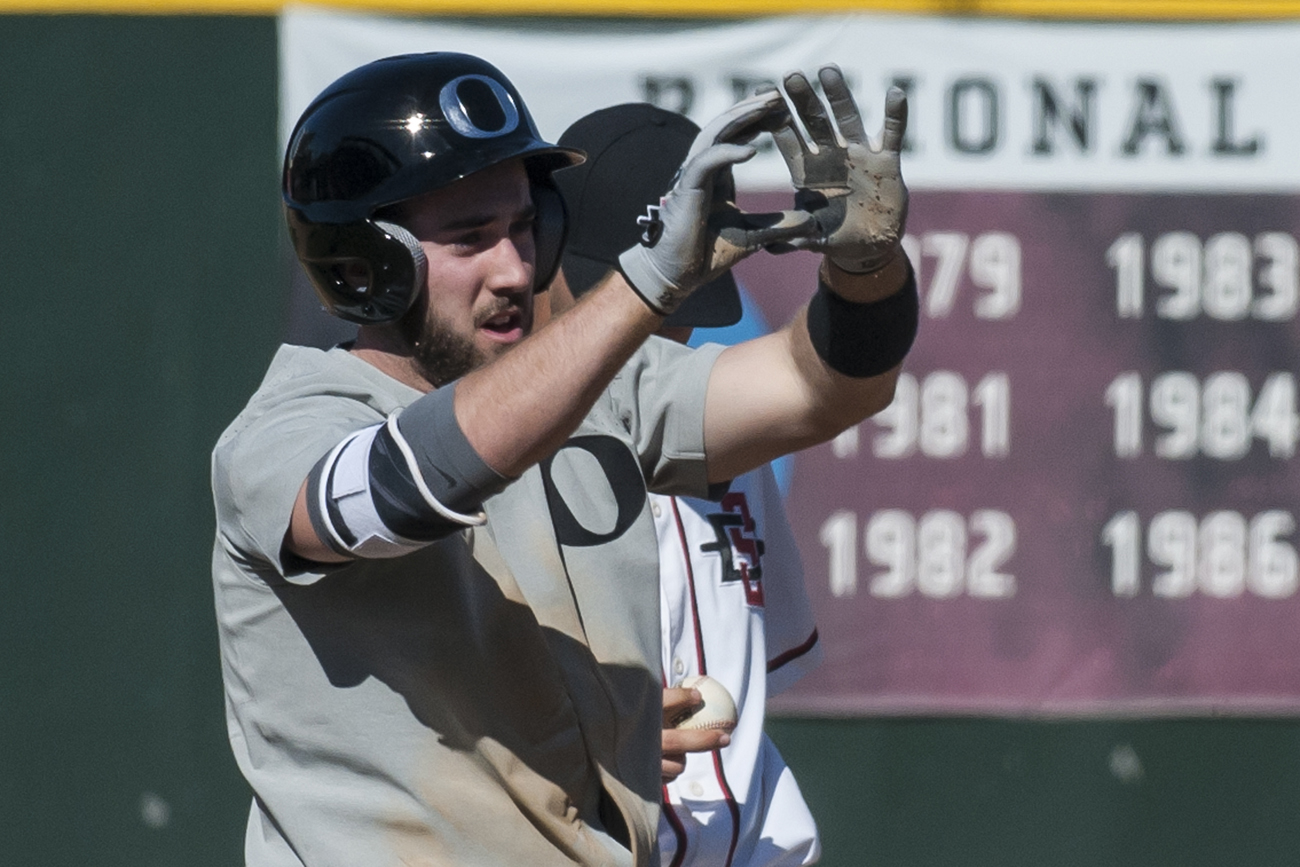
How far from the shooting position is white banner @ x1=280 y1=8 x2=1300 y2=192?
14.0ft

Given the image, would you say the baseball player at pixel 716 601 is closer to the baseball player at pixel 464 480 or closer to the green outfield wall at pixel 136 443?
the baseball player at pixel 464 480

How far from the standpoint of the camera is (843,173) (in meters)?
1.92

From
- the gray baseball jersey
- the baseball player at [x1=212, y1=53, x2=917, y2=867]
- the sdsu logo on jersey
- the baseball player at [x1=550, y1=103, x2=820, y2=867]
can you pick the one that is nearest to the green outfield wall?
the baseball player at [x1=550, y1=103, x2=820, y2=867]

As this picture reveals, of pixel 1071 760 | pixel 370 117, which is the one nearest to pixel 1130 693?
pixel 1071 760

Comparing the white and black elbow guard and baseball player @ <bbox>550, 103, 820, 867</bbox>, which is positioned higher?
the white and black elbow guard

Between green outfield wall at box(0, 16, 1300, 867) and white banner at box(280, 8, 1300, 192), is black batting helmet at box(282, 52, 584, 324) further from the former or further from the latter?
green outfield wall at box(0, 16, 1300, 867)

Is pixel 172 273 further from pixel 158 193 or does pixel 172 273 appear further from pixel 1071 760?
pixel 1071 760

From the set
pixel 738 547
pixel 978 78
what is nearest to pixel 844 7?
pixel 978 78

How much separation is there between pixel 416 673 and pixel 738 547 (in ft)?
3.48

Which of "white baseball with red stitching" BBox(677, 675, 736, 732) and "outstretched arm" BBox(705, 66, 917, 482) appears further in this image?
"white baseball with red stitching" BBox(677, 675, 736, 732)

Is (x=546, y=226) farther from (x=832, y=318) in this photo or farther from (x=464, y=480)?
(x=464, y=480)

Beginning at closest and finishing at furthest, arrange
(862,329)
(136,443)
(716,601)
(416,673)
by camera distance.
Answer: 1. (416,673)
2. (862,329)
3. (716,601)
4. (136,443)

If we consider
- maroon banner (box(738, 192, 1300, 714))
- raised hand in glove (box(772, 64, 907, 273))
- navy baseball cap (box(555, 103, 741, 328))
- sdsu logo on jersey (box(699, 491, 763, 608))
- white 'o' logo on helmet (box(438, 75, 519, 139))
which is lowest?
maroon banner (box(738, 192, 1300, 714))

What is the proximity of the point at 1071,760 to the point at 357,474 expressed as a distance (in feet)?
10.4
